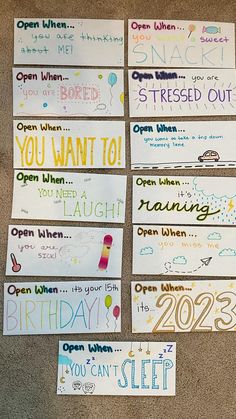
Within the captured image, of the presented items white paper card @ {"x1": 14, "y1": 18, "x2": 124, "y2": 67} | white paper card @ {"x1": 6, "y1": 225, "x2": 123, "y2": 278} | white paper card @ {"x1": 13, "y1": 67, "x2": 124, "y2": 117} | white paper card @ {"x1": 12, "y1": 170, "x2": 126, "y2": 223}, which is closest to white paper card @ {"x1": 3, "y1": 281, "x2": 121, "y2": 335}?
white paper card @ {"x1": 6, "y1": 225, "x2": 123, "y2": 278}

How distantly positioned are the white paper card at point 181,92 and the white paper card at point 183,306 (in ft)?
1.17

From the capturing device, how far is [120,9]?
106 centimetres

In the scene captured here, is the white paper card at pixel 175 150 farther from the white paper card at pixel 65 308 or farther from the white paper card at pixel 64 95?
the white paper card at pixel 65 308

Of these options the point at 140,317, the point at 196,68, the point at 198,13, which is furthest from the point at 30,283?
the point at 198,13

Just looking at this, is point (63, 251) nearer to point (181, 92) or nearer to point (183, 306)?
point (183, 306)

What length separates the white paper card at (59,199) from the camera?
3.40ft

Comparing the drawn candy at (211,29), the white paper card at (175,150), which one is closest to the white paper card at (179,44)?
the drawn candy at (211,29)

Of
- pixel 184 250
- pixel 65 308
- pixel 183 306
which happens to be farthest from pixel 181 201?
pixel 65 308

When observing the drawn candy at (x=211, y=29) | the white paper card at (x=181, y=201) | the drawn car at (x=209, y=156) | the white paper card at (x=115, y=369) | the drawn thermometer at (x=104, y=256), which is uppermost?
the drawn candy at (x=211, y=29)

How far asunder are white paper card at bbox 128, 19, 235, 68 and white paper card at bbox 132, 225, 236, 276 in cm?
35

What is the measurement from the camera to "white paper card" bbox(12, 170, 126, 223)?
3.40ft

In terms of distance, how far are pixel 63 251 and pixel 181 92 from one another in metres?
0.41

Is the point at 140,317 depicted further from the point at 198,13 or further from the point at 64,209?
the point at 198,13

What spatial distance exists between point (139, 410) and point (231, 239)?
399 millimetres
